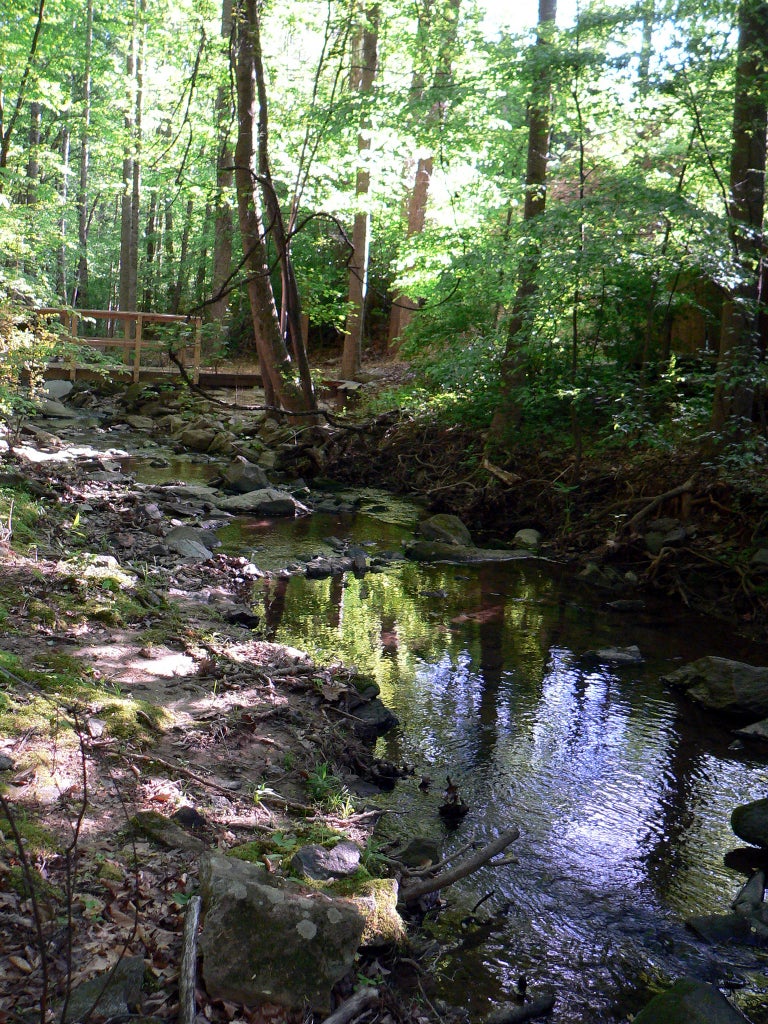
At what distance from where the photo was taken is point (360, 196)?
14555 mm

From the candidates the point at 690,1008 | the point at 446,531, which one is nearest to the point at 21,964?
the point at 690,1008

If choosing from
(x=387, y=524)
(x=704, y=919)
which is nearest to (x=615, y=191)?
(x=387, y=524)

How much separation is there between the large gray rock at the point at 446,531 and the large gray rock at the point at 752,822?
6.06 meters

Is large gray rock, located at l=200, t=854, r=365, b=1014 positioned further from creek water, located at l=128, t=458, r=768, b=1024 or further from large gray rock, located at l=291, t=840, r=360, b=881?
creek water, located at l=128, t=458, r=768, b=1024

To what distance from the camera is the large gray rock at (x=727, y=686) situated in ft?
18.9

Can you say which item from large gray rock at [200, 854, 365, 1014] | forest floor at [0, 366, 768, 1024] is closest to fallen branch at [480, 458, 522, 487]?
forest floor at [0, 366, 768, 1024]

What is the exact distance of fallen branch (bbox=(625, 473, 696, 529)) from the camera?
9.38 meters

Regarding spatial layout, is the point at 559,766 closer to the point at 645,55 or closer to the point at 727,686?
the point at 727,686

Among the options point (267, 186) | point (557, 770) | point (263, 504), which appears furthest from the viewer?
point (267, 186)

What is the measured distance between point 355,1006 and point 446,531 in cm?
819

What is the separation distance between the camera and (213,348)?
2134 centimetres

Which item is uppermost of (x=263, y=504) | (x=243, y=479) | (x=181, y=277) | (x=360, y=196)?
(x=181, y=277)

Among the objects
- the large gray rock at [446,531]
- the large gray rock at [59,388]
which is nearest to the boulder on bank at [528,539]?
the large gray rock at [446,531]

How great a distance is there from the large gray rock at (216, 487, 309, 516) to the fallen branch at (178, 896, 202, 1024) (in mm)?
8673
